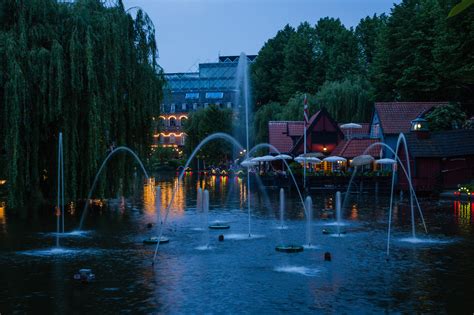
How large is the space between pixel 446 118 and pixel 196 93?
10572 centimetres

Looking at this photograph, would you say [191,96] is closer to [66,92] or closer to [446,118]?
[446,118]

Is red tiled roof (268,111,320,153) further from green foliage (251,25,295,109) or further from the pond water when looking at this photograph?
the pond water

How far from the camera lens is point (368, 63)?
94062 mm

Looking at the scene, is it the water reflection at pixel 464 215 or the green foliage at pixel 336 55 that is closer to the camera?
the water reflection at pixel 464 215

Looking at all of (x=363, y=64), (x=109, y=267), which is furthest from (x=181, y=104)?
(x=109, y=267)

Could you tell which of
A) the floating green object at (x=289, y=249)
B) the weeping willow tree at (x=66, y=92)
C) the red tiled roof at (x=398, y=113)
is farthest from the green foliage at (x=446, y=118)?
the floating green object at (x=289, y=249)

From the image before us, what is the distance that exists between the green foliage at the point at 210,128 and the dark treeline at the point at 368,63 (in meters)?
9.96

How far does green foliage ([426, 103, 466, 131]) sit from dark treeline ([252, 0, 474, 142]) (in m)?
2.84

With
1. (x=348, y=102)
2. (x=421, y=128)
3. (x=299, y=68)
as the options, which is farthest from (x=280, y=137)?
(x=299, y=68)

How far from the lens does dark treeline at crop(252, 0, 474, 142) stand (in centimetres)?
5469

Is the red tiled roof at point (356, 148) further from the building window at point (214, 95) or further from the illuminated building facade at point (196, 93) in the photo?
the building window at point (214, 95)

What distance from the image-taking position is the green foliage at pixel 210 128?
97.2 m

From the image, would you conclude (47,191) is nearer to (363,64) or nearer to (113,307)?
(113,307)

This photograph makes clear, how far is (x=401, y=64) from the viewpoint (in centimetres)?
6531
